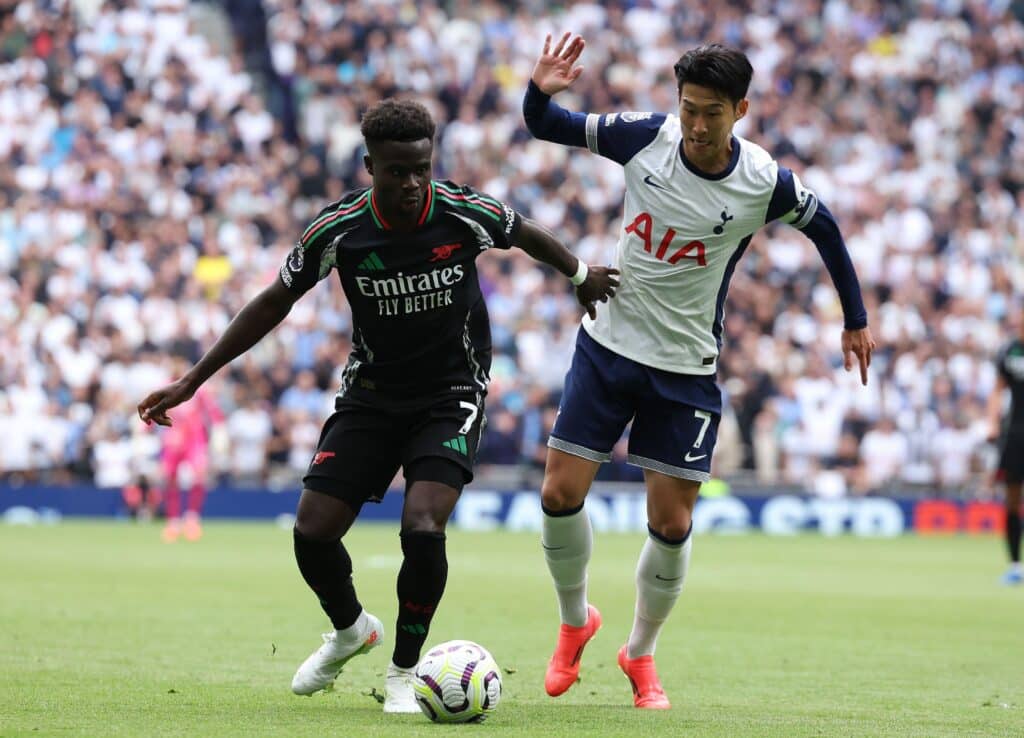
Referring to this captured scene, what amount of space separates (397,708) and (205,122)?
823 inches

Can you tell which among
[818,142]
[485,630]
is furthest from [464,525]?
[485,630]

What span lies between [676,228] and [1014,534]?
9.90m

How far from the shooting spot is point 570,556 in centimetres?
772

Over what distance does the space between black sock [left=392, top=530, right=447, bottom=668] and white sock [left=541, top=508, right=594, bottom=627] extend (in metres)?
0.92

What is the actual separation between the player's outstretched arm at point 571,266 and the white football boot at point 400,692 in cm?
181

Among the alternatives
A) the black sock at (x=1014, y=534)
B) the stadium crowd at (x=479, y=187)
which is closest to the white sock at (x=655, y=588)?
the black sock at (x=1014, y=534)

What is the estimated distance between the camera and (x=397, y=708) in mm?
6883

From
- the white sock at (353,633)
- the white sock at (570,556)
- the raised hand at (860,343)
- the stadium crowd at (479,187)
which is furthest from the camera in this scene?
the stadium crowd at (479,187)

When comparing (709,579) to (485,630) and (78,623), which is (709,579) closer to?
(485,630)

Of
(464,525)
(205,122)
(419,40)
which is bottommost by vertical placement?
(464,525)

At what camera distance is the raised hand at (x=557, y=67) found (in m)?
7.47

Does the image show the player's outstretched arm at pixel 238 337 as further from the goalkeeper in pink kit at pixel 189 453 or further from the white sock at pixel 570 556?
the goalkeeper in pink kit at pixel 189 453

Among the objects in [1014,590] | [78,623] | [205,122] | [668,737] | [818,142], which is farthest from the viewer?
[818,142]

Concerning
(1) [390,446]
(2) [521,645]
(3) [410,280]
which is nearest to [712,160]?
(3) [410,280]
